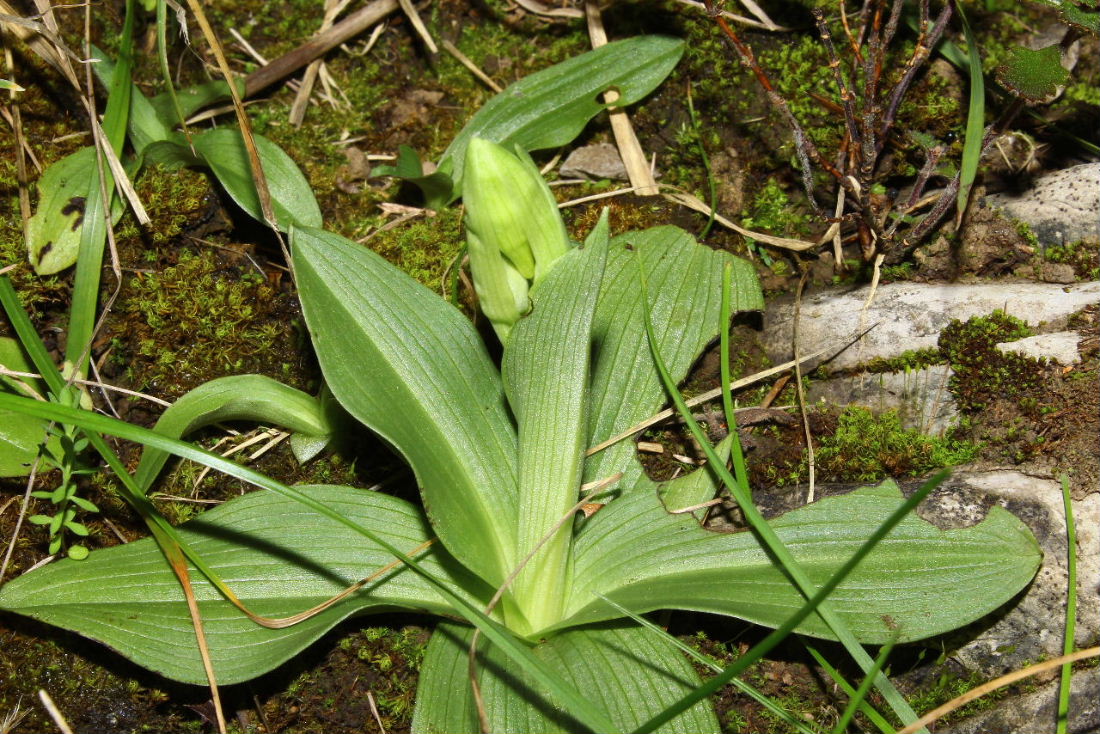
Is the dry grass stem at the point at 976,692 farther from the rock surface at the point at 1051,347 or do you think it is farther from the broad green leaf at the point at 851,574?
the rock surface at the point at 1051,347

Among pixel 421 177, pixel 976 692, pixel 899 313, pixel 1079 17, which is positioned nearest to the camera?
pixel 976 692

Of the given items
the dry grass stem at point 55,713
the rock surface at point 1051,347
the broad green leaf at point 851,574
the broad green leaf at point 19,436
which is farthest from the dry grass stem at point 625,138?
the dry grass stem at point 55,713

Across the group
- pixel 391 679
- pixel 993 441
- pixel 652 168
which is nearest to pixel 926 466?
pixel 993 441

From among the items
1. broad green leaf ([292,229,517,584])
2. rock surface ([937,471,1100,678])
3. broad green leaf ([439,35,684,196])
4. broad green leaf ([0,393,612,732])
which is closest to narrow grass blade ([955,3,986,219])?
rock surface ([937,471,1100,678])

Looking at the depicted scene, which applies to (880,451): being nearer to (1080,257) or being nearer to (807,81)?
(1080,257)

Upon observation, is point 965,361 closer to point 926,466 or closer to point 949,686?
point 926,466

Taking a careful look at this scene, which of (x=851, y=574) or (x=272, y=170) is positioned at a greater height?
(x=272, y=170)

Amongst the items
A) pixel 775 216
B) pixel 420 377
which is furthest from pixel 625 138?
pixel 420 377
